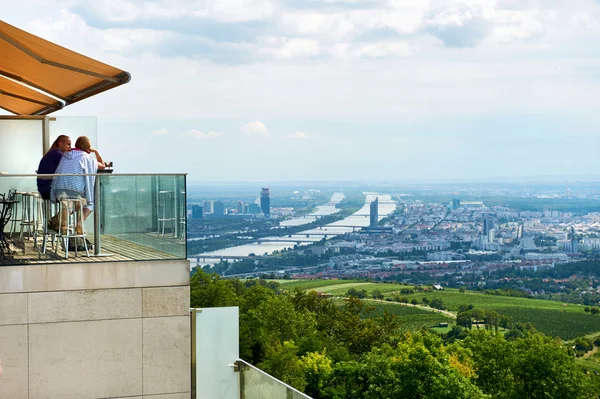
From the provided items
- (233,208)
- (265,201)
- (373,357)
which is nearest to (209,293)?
(373,357)

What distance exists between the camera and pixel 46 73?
1127 centimetres

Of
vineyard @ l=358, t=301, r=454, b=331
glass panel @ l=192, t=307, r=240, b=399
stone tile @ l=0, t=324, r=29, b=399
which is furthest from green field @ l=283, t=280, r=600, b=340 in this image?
stone tile @ l=0, t=324, r=29, b=399

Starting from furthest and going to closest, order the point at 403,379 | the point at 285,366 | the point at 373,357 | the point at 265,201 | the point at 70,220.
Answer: the point at 265,201 < the point at 373,357 < the point at 403,379 < the point at 285,366 < the point at 70,220

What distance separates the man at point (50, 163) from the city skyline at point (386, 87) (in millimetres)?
125366

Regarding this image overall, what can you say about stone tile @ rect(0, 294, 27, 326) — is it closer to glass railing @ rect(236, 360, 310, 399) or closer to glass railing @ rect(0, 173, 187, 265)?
glass railing @ rect(0, 173, 187, 265)

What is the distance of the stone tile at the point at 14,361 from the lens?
9.26 meters

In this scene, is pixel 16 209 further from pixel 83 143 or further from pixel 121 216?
pixel 83 143

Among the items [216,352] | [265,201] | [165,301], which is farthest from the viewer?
[265,201]

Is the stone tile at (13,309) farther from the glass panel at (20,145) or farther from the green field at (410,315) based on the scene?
the green field at (410,315)

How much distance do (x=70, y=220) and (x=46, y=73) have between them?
2.30 metres

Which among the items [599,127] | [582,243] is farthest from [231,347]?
[599,127]

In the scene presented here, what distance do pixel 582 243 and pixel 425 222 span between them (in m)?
28.9

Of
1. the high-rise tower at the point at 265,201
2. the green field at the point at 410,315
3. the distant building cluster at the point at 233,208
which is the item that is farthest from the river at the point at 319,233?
the green field at the point at 410,315

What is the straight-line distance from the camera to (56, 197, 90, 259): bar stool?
32.5 feet
